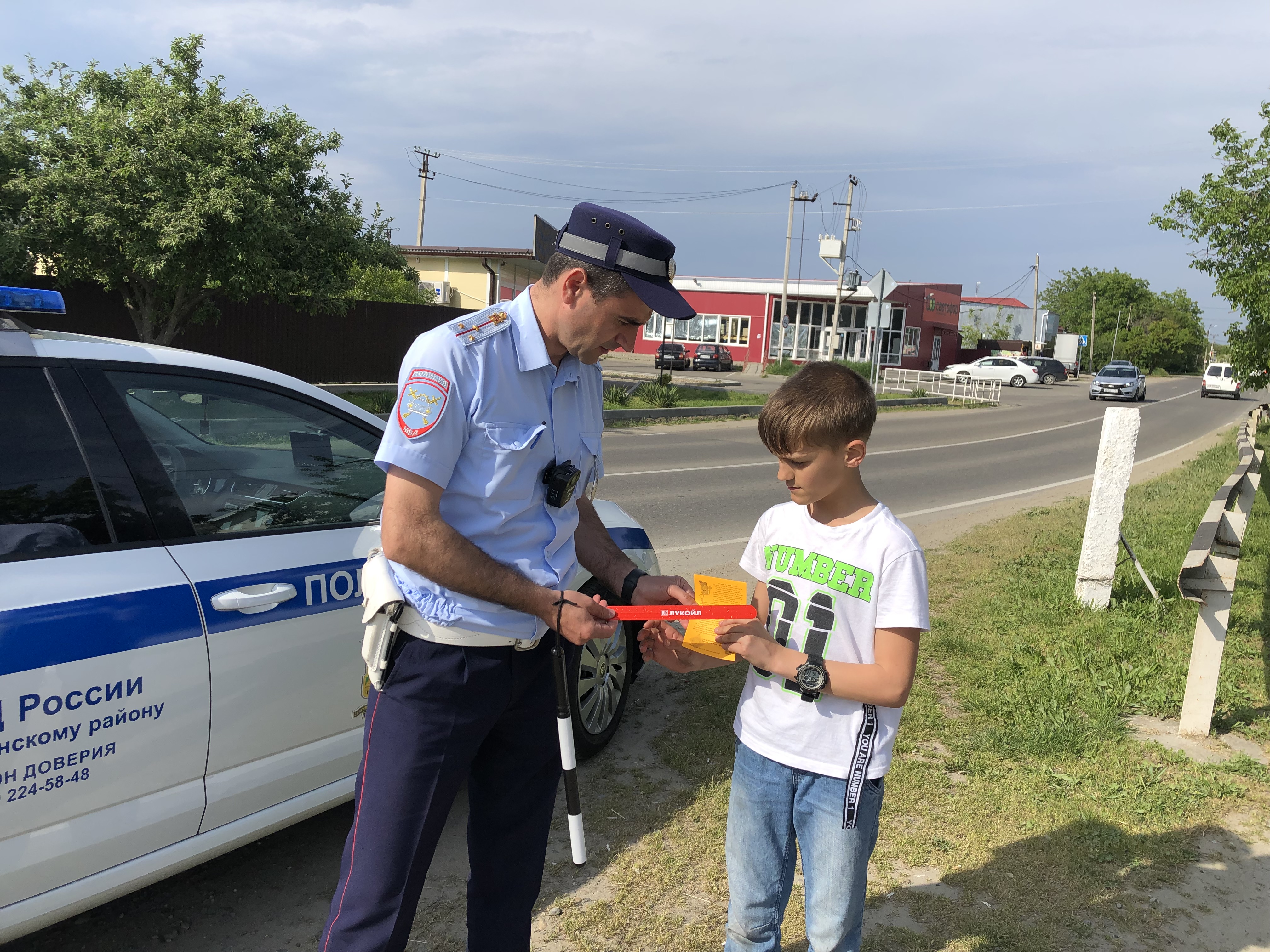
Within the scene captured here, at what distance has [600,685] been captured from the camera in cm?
388

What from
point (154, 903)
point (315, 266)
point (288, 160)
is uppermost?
point (288, 160)

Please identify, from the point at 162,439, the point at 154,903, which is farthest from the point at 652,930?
the point at 162,439

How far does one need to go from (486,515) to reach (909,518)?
9.26 m

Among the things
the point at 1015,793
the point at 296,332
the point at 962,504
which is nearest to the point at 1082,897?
the point at 1015,793

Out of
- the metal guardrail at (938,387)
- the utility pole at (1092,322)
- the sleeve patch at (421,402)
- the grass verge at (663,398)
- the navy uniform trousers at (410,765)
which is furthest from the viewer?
the utility pole at (1092,322)

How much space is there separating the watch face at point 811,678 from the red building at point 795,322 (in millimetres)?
50197

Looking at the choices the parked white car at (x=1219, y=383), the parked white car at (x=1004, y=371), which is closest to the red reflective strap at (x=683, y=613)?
the parked white car at (x=1004, y=371)

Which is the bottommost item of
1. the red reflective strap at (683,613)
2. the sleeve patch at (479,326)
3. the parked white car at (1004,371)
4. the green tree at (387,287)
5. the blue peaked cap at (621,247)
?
the red reflective strap at (683,613)

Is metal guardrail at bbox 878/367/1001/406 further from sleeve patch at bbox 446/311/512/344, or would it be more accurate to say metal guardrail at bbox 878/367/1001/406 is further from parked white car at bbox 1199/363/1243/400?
sleeve patch at bbox 446/311/512/344

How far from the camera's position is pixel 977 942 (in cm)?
279

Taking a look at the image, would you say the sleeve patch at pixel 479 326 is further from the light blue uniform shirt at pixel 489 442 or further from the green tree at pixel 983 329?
the green tree at pixel 983 329

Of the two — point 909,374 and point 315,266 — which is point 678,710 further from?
point 909,374

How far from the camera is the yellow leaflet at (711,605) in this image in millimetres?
1995

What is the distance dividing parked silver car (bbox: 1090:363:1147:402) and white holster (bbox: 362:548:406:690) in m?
43.2
